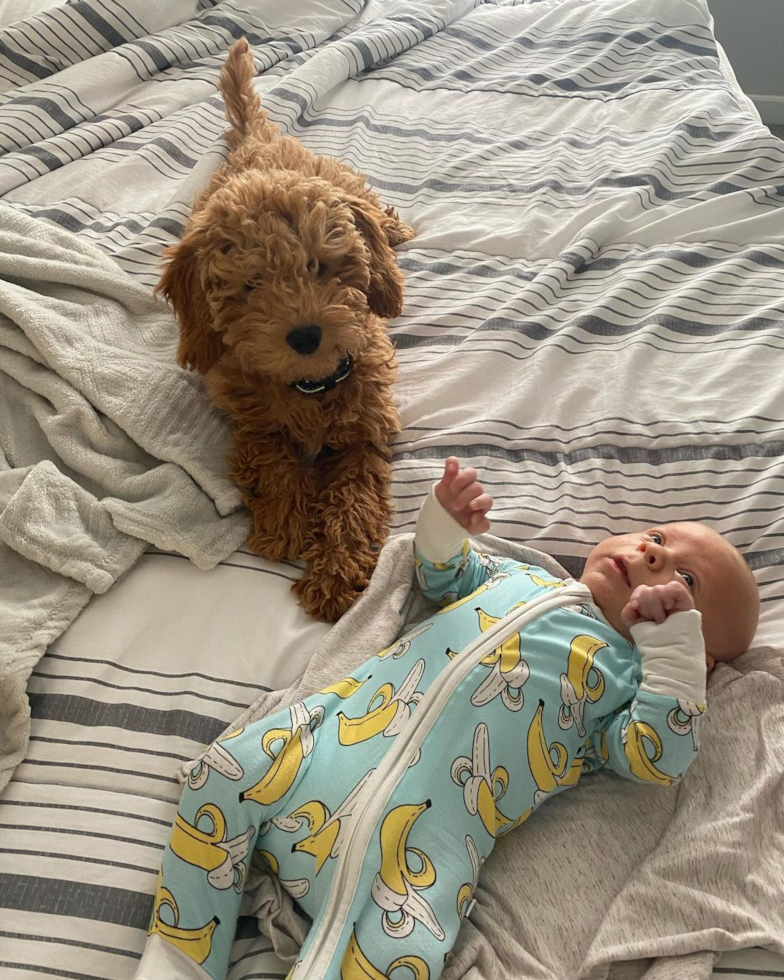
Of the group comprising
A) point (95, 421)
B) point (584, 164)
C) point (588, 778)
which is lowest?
point (588, 778)

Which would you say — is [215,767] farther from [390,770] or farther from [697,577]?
[697,577]

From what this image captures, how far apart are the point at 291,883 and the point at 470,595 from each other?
1.35 ft

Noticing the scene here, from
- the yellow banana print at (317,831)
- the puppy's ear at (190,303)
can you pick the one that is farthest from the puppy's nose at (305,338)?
the yellow banana print at (317,831)

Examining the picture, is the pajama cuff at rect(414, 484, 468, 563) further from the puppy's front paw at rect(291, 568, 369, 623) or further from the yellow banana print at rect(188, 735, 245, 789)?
the yellow banana print at rect(188, 735, 245, 789)

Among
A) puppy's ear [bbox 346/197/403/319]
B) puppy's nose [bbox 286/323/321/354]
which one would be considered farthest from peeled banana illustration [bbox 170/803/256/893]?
puppy's ear [bbox 346/197/403/319]

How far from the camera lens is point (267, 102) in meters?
1.86

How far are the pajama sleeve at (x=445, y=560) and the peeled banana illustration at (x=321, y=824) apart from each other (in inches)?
11.5

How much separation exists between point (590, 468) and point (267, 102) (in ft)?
3.81

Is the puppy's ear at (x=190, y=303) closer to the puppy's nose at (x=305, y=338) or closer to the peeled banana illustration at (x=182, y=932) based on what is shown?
the puppy's nose at (x=305, y=338)

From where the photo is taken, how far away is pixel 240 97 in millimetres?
1669

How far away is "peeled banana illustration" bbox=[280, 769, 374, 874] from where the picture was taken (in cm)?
87

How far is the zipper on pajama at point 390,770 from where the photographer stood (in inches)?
31.7

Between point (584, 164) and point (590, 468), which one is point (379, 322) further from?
point (584, 164)

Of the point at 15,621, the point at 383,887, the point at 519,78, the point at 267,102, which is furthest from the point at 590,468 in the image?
the point at 519,78
